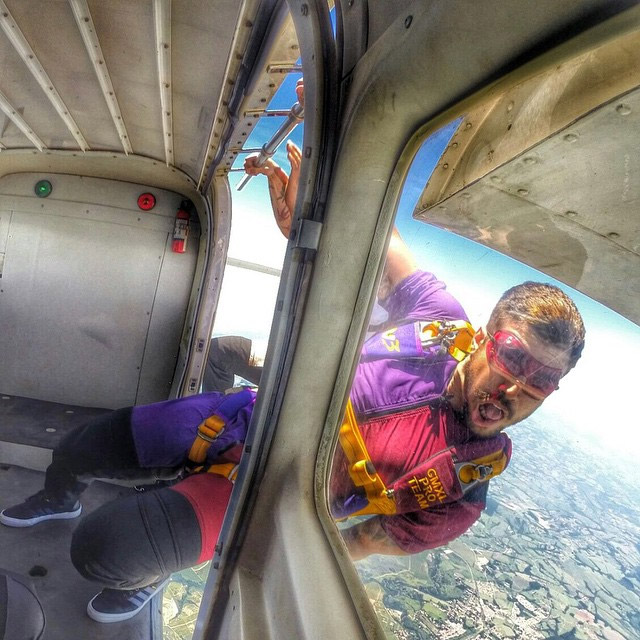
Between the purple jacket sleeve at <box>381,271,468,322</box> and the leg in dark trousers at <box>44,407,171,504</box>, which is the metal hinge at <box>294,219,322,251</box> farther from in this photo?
the leg in dark trousers at <box>44,407,171,504</box>

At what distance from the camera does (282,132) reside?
214 centimetres

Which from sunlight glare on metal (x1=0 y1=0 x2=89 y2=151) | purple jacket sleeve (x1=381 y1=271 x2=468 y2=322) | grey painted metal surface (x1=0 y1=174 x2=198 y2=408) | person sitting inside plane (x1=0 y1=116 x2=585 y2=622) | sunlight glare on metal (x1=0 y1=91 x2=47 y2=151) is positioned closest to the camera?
person sitting inside plane (x1=0 y1=116 x2=585 y2=622)

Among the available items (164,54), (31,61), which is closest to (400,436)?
(164,54)

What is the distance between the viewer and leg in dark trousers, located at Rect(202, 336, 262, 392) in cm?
409

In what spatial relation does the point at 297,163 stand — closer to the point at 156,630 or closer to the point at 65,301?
the point at 156,630

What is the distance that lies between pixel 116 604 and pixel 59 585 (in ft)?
1.16

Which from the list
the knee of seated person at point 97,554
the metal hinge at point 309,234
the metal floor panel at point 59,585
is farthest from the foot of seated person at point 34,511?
the metal hinge at point 309,234

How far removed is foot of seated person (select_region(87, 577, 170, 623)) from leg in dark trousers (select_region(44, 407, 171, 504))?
563mm

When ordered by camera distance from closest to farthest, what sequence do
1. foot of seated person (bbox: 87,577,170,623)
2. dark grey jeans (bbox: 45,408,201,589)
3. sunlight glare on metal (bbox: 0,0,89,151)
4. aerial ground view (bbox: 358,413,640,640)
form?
aerial ground view (bbox: 358,413,640,640)
dark grey jeans (bbox: 45,408,201,589)
sunlight glare on metal (bbox: 0,0,89,151)
foot of seated person (bbox: 87,577,170,623)

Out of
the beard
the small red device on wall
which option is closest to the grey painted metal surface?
the small red device on wall

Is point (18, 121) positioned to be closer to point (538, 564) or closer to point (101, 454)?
point (101, 454)

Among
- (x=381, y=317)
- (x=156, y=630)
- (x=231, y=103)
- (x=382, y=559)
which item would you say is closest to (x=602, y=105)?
(x=381, y=317)

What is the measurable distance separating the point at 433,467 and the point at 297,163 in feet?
5.29

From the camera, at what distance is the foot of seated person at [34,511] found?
234cm
